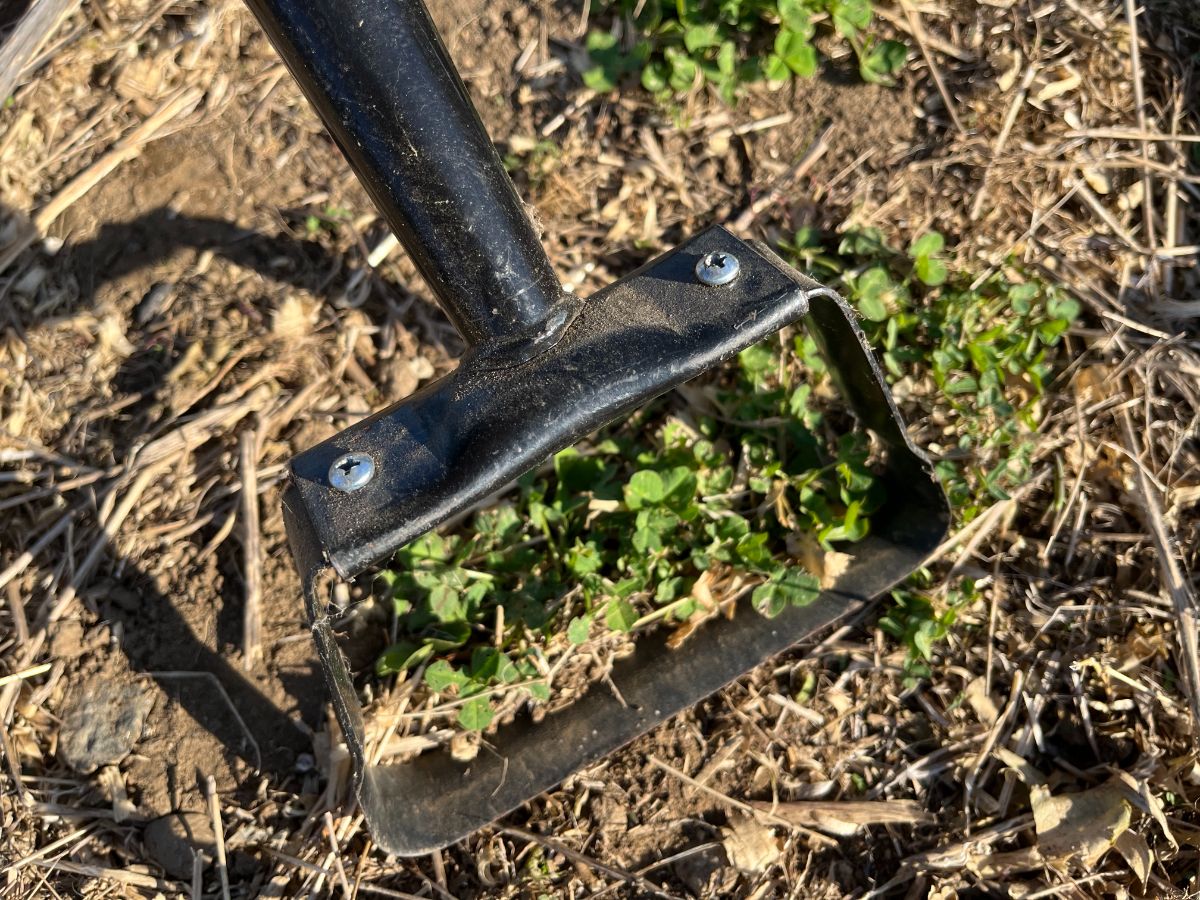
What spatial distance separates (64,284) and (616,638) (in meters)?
1.40

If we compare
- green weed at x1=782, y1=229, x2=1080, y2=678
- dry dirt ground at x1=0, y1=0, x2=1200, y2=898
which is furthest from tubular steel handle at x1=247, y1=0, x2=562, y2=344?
green weed at x1=782, y1=229, x2=1080, y2=678

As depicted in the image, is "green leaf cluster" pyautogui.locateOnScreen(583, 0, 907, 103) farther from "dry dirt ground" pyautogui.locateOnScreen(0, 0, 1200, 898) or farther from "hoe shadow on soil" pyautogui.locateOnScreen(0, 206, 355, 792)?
"hoe shadow on soil" pyautogui.locateOnScreen(0, 206, 355, 792)

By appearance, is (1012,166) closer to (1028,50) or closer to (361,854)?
(1028,50)

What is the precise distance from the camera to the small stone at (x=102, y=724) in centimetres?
175

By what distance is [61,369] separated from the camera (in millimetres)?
2018

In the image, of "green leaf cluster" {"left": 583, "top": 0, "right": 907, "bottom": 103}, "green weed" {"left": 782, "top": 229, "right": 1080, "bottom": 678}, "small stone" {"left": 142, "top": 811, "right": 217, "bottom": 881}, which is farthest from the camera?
"green leaf cluster" {"left": 583, "top": 0, "right": 907, "bottom": 103}

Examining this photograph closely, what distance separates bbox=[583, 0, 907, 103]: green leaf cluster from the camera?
2.16 m

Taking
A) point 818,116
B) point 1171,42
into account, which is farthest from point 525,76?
point 1171,42

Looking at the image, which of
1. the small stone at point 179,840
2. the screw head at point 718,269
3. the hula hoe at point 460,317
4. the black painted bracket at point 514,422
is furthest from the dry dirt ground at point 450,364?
the screw head at point 718,269

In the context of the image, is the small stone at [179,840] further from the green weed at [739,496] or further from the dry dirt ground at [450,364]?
the green weed at [739,496]

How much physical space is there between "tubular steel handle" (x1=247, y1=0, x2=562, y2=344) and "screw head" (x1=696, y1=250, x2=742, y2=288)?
215 mm

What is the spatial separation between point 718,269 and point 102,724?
136 cm

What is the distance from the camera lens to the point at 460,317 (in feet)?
4.61

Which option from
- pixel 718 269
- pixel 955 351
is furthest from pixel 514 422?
pixel 955 351
